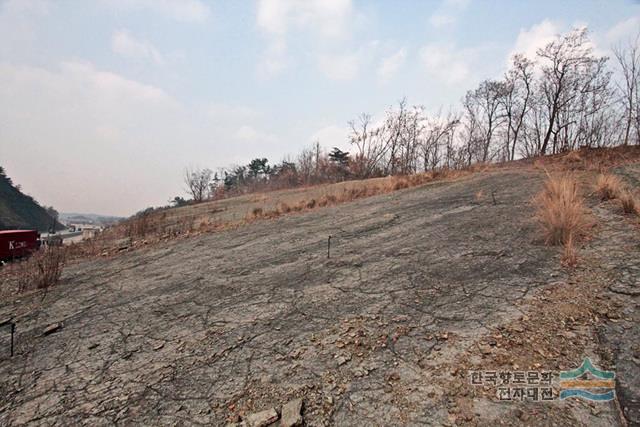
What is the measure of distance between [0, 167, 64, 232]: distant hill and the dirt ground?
6343cm

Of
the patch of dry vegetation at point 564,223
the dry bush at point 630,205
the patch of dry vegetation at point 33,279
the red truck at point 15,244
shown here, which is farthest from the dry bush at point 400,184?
the red truck at point 15,244

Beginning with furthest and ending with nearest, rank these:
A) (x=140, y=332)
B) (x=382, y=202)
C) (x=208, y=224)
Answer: (x=208, y=224) < (x=382, y=202) < (x=140, y=332)

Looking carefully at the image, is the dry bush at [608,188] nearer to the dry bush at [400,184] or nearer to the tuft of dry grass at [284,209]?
the dry bush at [400,184]

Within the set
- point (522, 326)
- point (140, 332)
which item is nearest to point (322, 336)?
point (522, 326)

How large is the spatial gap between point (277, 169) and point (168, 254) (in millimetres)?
41194

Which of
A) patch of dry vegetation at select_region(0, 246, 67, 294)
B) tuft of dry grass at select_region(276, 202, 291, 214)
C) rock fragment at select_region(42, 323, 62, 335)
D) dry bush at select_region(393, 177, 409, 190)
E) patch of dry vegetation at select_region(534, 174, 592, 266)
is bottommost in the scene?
rock fragment at select_region(42, 323, 62, 335)

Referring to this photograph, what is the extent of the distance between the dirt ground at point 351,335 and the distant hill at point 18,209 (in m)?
63.4

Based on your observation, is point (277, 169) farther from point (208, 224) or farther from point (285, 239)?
point (285, 239)

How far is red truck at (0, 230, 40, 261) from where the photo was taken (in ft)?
25.6

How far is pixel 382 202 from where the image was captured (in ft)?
27.0

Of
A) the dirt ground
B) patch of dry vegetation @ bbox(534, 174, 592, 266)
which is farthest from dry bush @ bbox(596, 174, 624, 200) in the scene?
patch of dry vegetation @ bbox(534, 174, 592, 266)

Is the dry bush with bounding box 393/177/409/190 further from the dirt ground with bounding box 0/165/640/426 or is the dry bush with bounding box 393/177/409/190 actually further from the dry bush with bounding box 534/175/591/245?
the dry bush with bounding box 534/175/591/245

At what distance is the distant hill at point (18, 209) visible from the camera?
50312mm


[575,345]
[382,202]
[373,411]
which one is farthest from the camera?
[382,202]
